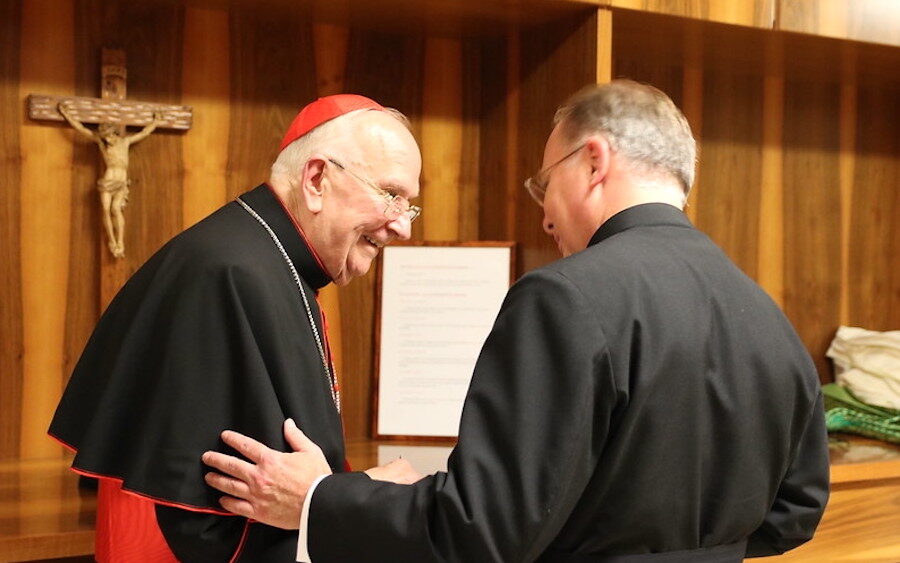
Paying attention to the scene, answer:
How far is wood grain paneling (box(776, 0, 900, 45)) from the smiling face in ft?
3.83

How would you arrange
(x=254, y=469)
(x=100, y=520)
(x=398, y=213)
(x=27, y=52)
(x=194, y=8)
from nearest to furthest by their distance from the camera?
→ (x=254, y=469) → (x=100, y=520) → (x=398, y=213) → (x=27, y=52) → (x=194, y=8)

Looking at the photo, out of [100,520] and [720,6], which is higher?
[720,6]

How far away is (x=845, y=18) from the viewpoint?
2.54 meters

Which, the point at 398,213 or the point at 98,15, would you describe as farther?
the point at 98,15

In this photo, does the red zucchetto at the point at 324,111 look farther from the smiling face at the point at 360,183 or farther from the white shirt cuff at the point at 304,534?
the white shirt cuff at the point at 304,534

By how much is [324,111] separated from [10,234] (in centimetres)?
97

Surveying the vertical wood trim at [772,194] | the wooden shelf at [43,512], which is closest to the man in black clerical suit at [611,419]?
the wooden shelf at [43,512]

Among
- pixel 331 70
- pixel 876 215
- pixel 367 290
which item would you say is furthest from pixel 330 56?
pixel 876 215

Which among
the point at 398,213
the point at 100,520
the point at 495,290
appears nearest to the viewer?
the point at 100,520

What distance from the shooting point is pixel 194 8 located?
8.11 ft

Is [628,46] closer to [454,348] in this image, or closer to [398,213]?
[454,348]

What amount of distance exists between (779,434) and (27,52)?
5.86 feet

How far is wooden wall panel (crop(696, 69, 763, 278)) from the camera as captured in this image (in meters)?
3.04

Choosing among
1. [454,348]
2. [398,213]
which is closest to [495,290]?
[454,348]
